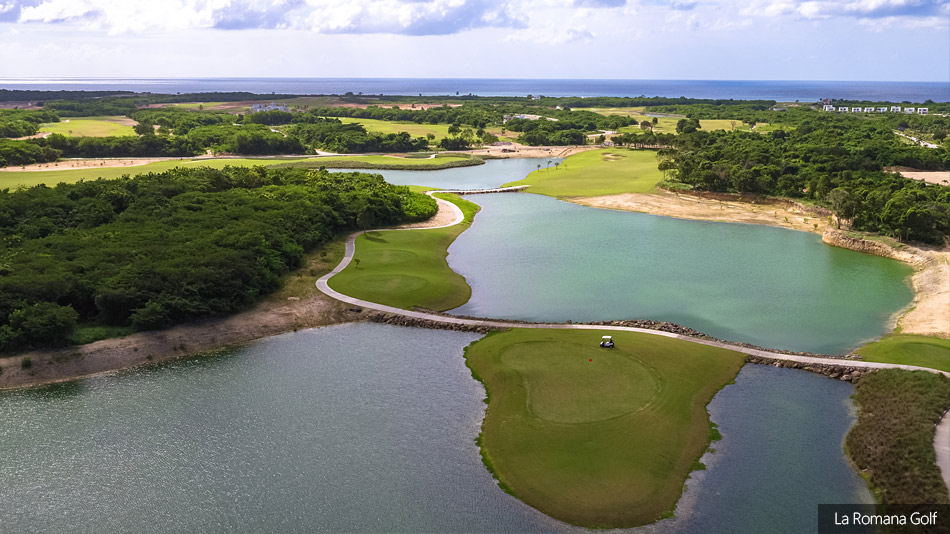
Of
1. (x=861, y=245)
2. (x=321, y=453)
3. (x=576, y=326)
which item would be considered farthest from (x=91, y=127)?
(x=861, y=245)

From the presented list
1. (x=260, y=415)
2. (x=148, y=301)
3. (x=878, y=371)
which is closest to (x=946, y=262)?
(x=878, y=371)

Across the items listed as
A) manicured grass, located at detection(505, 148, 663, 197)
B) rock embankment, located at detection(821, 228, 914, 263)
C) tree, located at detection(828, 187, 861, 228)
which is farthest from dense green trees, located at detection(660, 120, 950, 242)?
manicured grass, located at detection(505, 148, 663, 197)

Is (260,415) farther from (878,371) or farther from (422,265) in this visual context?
(878,371)

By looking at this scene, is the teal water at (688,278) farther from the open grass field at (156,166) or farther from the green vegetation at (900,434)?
the open grass field at (156,166)

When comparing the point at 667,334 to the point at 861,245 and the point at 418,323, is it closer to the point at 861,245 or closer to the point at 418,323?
the point at 418,323

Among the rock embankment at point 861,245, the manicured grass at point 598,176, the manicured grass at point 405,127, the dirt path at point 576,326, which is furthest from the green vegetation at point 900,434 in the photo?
the manicured grass at point 405,127

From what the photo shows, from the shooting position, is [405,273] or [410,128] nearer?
[405,273]

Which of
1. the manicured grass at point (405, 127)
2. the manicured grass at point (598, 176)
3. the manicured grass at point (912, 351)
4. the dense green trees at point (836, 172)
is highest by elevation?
the manicured grass at point (405, 127)
